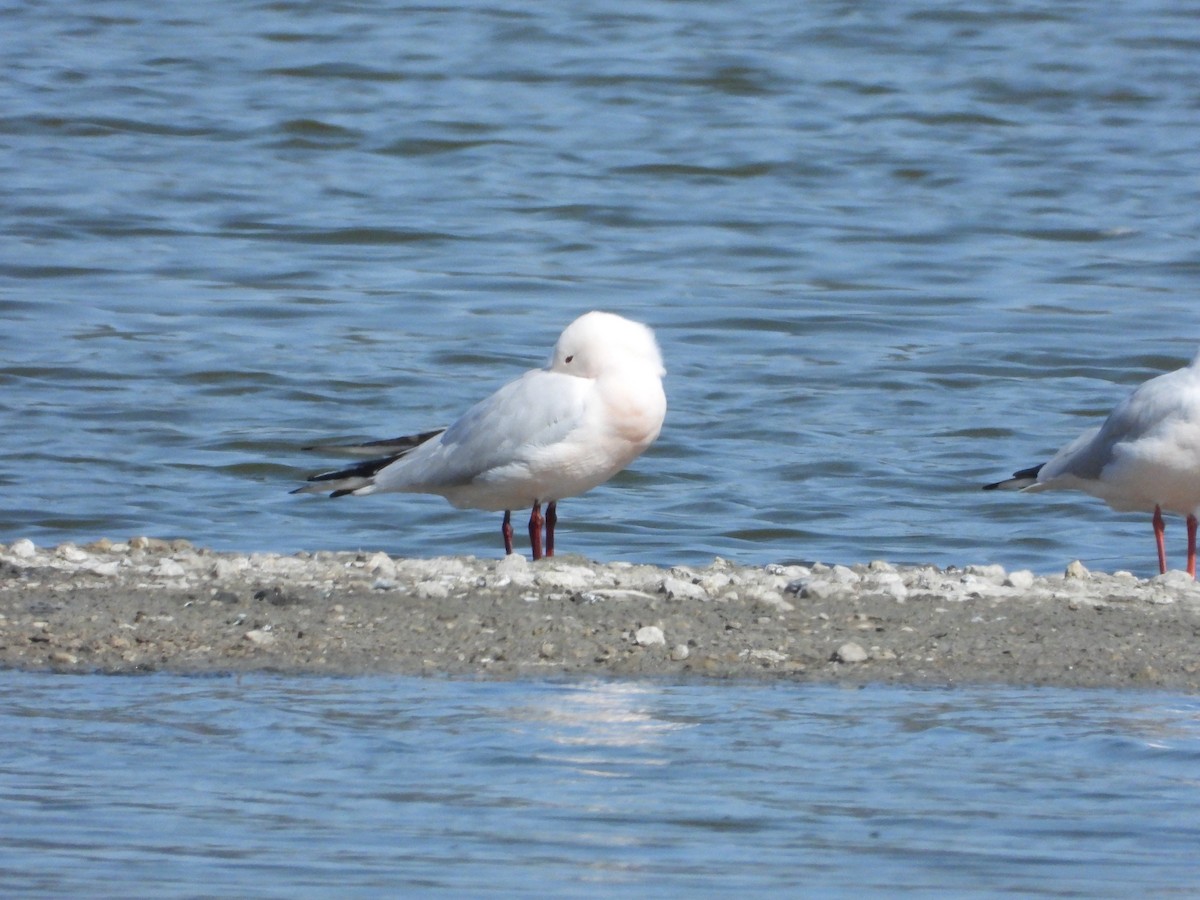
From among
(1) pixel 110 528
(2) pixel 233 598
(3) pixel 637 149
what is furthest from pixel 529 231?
(2) pixel 233 598

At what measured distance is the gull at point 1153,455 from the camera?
30.7 ft

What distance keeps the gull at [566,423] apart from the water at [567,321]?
1795mm

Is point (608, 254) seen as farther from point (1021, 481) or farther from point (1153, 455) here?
point (1153, 455)

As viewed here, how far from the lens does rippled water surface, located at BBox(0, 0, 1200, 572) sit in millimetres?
11961

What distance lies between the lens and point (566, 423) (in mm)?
8641

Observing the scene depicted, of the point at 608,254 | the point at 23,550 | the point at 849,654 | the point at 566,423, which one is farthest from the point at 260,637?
the point at 608,254

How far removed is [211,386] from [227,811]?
30.6ft

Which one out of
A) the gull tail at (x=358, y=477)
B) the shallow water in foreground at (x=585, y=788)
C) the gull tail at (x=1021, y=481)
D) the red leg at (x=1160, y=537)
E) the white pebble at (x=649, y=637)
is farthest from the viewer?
the gull tail at (x=1021, y=481)

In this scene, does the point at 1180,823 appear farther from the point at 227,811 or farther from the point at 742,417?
the point at 742,417

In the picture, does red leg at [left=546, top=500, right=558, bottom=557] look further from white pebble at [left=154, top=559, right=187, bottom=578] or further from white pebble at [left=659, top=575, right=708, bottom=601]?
white pebble at [left=154, top=559, right=187, bottom=578]

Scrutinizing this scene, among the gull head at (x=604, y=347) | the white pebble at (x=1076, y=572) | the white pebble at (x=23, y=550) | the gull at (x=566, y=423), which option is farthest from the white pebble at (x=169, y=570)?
the white pebble at (x=1076, y=572)

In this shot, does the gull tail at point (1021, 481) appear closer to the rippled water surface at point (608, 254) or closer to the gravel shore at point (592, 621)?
the rippled water surface at point (608, 254)

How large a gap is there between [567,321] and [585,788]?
34.5ft

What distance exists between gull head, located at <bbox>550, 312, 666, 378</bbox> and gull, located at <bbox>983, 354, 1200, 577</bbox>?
233 cm
